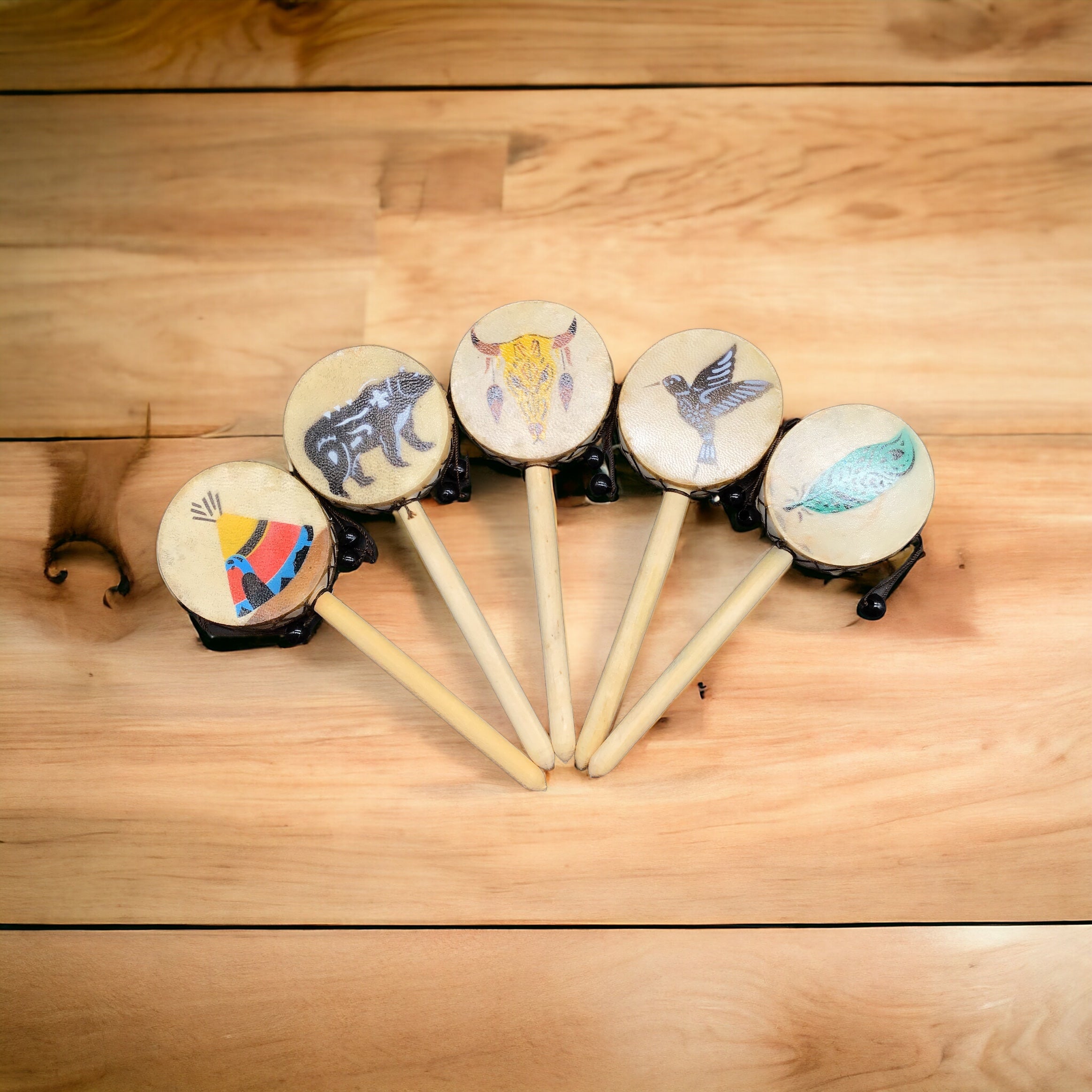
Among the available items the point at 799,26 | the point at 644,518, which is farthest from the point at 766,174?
the point at 644,518

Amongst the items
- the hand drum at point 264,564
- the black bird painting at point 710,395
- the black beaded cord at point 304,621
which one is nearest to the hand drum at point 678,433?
the black bird painting at point 710,395

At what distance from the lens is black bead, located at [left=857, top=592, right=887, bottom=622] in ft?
2.54

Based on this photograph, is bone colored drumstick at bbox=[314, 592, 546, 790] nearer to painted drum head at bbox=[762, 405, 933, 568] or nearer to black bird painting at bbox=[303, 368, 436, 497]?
black bird painting at bbox=[303, 368, 436, 497]

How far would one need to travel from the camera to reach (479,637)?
0.74 m

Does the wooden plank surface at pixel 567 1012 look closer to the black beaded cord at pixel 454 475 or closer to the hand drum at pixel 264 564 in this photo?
the hand drum at pixel 264 564

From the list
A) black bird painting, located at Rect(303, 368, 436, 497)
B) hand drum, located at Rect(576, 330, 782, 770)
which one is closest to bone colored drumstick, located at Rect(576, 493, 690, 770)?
hand drum, located at Rect(576, 330, 782, 770)

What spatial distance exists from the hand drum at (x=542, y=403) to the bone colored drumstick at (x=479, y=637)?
0.02 metres

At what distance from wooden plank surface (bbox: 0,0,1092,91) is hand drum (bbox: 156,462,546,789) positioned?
52cm

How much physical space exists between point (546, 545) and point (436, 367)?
0.25m

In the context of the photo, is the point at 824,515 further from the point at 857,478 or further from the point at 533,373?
the point at 533,373

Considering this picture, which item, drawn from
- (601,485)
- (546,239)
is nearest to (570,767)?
(601,485)

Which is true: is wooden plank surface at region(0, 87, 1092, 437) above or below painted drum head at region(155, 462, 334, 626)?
above

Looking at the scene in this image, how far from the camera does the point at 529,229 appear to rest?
2.98 feet

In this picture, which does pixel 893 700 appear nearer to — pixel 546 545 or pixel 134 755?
pixel 546 545
